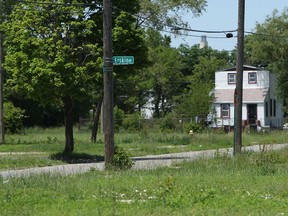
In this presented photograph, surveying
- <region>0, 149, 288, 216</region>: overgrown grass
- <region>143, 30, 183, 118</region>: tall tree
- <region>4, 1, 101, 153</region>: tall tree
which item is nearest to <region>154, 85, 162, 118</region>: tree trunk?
<region>143, 30, 183, 118</region>: tall tree

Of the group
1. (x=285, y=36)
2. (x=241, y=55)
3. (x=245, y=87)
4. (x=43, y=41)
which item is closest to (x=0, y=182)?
(x=43, y=41)

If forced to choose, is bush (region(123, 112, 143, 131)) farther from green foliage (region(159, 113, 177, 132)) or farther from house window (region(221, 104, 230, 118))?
house window (region(221, 104, 230, 118))

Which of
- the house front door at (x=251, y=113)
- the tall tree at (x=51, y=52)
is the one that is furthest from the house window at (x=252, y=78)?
the tall tree at (x=51, y=52)

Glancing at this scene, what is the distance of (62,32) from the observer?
26.5m

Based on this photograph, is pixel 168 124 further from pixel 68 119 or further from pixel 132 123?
pixel 68 119

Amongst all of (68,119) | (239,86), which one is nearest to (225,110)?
(68,119)

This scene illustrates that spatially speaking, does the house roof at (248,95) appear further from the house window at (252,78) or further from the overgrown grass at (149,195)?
the overgrown grass at (149,195)

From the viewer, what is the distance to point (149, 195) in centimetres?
1178

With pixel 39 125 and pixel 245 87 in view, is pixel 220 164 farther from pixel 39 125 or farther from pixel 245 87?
pixel 39 125

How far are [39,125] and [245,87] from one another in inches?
942

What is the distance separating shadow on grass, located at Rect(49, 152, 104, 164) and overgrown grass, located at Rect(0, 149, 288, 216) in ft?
34.9

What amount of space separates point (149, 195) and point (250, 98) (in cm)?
5167

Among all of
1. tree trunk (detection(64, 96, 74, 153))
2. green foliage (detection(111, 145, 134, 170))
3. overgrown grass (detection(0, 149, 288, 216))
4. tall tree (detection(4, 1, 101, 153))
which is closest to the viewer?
overgrown grass (detection(0, 149, 288, 216))

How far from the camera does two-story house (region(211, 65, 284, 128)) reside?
6188cm
